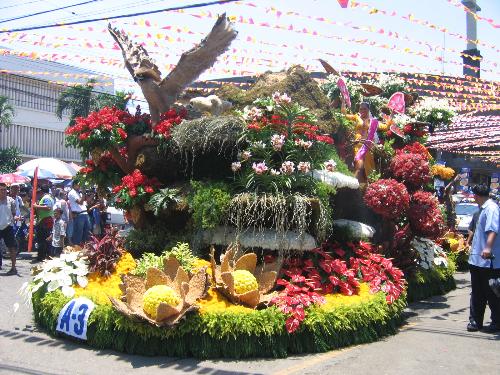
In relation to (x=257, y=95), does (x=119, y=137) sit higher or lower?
lower

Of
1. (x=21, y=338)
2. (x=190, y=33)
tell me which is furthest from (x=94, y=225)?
(x=21, y=338)

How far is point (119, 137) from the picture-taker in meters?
8.33

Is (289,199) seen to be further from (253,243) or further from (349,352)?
(349,352)

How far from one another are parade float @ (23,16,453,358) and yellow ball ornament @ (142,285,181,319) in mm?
20

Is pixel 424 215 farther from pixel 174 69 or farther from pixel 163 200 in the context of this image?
Result: pixel 174 69

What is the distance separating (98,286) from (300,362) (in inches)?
110

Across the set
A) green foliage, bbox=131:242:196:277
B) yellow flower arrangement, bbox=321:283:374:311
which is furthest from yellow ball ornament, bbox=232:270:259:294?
yellow flower arrangement, bbox=321:283:374:311

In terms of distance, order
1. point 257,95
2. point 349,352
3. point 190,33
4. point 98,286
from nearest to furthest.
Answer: point 349,352, point 98,286, point 257,95, point 190,33

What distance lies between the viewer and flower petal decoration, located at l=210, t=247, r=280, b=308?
6476mm

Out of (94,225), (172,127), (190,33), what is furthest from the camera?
(94,225)

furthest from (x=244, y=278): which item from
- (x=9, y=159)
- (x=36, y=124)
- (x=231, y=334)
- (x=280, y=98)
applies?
(x=36, y=124)

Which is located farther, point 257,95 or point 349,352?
point 257,95

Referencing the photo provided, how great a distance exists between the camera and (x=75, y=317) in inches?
257

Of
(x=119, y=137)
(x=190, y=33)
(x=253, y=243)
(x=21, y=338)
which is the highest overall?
(x=190, y=33)
